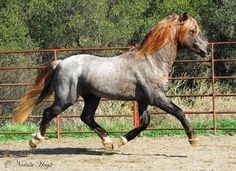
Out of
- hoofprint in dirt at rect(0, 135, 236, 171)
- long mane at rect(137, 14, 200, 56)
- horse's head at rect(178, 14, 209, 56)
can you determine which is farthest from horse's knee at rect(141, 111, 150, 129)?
horse's head at rect(178, 14, 209, 56)

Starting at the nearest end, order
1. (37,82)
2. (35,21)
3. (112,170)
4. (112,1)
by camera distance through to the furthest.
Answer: (112,170)
(37,82)
(35,21)
(112,1)

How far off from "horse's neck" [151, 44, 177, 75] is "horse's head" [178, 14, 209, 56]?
21 cm

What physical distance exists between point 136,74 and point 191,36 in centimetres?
101

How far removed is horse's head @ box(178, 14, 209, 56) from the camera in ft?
24.0

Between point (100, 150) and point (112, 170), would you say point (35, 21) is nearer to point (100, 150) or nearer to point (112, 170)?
point (100, 150)

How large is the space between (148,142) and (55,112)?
2.19 metres

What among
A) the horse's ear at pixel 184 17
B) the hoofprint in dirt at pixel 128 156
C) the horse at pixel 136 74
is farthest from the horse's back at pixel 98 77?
the horse's ear at pixel 184 17

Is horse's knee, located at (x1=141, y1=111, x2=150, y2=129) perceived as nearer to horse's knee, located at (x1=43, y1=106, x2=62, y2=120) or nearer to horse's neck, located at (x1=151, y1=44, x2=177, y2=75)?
horse's neck, located at (x1=151, y1=44, x2=177, y2=75)

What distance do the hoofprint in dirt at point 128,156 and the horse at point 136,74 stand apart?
0.30 metres

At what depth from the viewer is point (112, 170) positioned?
6016mm

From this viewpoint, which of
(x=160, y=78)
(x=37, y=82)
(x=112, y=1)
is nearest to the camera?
(x=160, y=78)

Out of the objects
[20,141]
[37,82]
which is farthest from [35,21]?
[37,82]

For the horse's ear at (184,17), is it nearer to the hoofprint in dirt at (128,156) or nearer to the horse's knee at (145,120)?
the horse's knee at (145,120)

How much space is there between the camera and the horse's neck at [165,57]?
7.17 m
